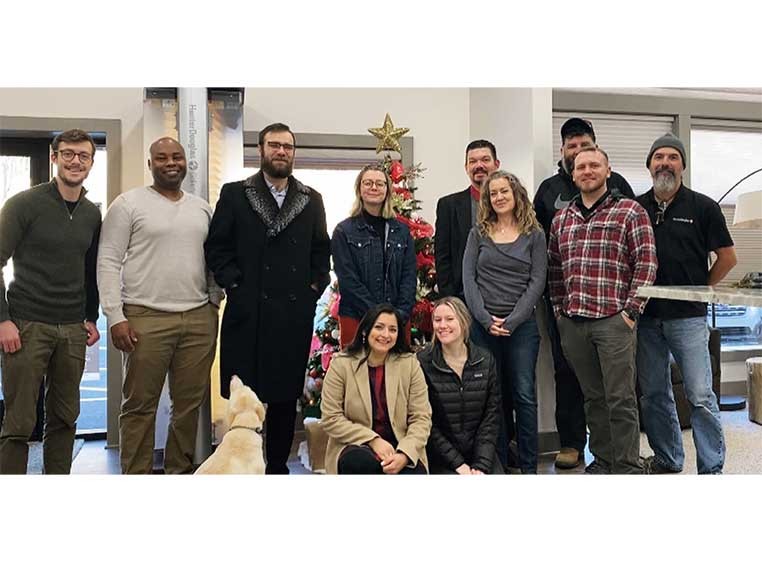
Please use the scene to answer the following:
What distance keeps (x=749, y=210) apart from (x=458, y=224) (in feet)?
4.10

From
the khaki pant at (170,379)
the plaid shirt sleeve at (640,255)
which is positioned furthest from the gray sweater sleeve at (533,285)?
the khaki pant at (170,379)

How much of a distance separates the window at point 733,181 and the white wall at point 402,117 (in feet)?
3.34

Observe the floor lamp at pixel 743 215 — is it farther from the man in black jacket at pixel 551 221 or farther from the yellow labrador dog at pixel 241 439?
the yellow labrador dog at pixel 241 439

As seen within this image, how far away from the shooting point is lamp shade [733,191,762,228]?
106 inches

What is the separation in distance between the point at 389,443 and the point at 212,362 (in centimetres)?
66

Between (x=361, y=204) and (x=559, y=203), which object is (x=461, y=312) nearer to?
(x=361, y=204)

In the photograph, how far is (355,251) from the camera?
229cm

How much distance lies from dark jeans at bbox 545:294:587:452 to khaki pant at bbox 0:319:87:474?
1715mm

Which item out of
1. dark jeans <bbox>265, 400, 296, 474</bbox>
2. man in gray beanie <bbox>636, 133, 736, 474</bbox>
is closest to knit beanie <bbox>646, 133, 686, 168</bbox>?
man in gray beanie <bbox>636, 133, 736, 474</bbox>

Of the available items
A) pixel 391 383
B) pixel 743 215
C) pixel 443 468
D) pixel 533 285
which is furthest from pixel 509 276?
pixel 743 215

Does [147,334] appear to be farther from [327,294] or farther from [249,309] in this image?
[327,294]
